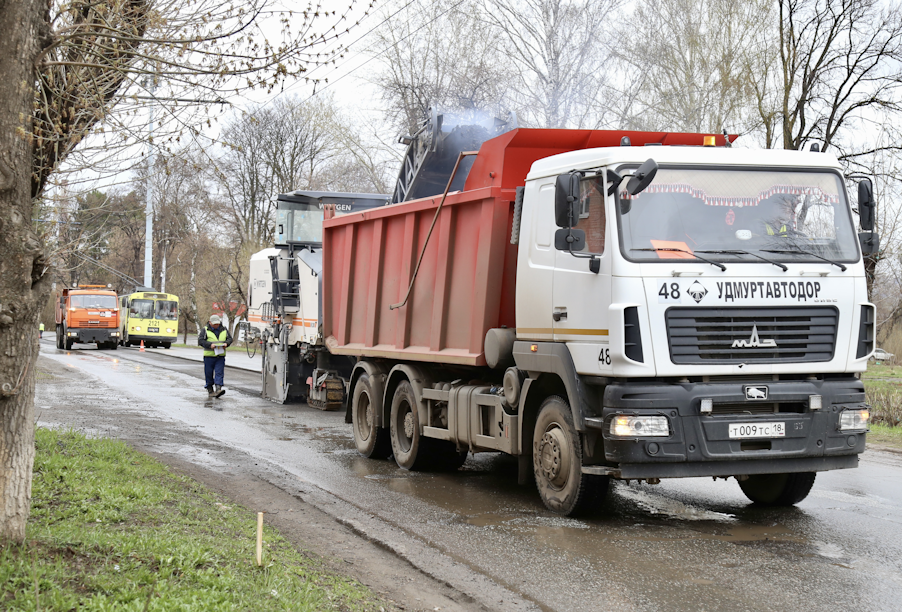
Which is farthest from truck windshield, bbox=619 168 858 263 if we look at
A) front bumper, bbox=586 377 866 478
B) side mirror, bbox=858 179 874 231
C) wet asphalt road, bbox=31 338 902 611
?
wet asphalt road, bbox=31 338 902 611

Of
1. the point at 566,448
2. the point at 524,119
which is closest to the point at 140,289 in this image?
the point at 524,119

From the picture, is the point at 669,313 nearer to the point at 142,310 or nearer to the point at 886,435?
the point at 886,435

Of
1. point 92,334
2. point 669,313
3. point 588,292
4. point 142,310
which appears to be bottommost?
point 92,334

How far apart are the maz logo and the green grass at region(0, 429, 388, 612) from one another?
3.18 metres

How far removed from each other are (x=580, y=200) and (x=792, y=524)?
2.91 meters

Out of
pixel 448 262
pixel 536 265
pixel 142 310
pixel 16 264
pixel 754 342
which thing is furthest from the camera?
pixel 142 310

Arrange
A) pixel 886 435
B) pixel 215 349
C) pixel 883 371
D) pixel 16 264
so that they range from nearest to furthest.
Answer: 1. pixel 16 264
2. pixel 886 435
3. pixel 215 349
4. pixel 883 371

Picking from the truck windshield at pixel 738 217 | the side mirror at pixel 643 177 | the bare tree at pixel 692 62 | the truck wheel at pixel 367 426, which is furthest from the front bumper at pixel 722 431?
the bare tree at pixel 692 62

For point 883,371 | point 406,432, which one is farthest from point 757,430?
point 883,371

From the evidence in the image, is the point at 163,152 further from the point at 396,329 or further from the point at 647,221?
the point at 396,329

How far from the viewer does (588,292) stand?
687 cm

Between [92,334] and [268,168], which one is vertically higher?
[268,168]

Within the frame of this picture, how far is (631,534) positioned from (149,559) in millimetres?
3360

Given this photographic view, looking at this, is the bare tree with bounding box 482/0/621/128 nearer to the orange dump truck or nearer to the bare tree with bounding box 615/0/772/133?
the bare tree with bounding box 615/0/772/133
